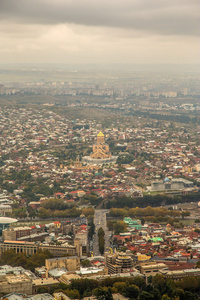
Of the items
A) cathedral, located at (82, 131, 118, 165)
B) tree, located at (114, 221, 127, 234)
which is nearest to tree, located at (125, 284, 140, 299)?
tree, located at (114, 221, 127, 234)

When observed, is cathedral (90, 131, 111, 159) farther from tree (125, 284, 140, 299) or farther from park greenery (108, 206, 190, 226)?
tree (125, 284, 140, 299)

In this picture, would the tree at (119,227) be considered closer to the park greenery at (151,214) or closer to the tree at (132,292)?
the park greenery at (151,214)

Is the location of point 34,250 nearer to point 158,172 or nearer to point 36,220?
point 36,220

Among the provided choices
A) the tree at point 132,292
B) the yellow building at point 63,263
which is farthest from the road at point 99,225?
the tree at point 132,292

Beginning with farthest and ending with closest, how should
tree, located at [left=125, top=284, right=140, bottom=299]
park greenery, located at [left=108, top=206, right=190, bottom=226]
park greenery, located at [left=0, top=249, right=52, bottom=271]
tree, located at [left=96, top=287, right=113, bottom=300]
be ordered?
1. park greenery, located at [left=108, top=206, right=190, bottom=226]
2. park greenery, located at [left=0, top=249, right=52, bottom=271]
3. tree, located at [left=125, top=284, right=140, bottom=299]
4. tree, located at [left=96, top=287, right=113, bottom=300]

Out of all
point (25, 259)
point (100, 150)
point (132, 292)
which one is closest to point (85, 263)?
point (25, 259)

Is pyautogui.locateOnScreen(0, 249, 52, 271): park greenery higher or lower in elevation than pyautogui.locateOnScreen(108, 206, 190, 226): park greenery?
higher

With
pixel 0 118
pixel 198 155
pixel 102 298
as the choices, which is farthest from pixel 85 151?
pixel 102 298

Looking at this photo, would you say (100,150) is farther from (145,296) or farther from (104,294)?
(145,296)

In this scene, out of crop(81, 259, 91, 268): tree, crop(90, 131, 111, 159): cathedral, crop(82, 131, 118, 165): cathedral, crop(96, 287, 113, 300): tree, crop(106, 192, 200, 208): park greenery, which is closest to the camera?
crop(96, 287, 113, 300): tree

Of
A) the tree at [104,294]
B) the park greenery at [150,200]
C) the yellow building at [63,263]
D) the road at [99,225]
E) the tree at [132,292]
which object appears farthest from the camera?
the park greenery at [150,200]

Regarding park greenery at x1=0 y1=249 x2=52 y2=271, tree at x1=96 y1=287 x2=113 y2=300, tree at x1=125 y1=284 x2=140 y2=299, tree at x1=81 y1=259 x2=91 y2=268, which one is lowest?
park greenery at x1=0 y1=249 x2=52 y2=271
